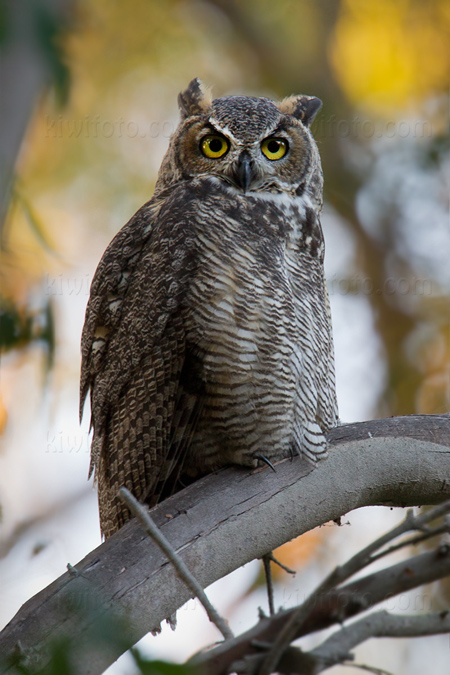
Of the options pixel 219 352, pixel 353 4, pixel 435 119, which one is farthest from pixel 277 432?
pixel 353 4

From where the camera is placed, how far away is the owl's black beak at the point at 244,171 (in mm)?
2646

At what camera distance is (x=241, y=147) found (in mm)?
2715

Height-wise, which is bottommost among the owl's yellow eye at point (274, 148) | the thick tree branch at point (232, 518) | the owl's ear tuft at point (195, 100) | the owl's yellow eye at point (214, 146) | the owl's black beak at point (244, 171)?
the thick tree branch at point (232, 518)

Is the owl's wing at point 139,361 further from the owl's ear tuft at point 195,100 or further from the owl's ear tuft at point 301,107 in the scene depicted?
the owl's ear tuft at point 301,107

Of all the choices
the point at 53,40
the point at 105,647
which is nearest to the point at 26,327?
the point at 105,647

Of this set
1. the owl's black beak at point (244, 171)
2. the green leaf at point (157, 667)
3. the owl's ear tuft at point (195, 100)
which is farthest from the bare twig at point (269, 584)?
the owl's ear tuft at point (195, 100)

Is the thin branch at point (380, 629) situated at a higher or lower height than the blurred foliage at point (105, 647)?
lower

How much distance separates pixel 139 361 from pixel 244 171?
0.79 m

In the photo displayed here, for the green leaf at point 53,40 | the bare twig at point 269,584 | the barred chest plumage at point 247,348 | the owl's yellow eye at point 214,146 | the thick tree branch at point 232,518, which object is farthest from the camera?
the owl's yellow eye at point 214,146

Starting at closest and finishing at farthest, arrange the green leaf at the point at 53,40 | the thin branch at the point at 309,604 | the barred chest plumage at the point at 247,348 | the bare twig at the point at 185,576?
the green leaf at the point at 53,40, the thin branch at the point at 309,604, the bare twig at the point at 185,576, the barred chest plumage at the point at 247,348

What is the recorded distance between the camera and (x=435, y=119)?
6305 mm

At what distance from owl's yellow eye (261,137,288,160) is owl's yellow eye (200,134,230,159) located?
148 mm

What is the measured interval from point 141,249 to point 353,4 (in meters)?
5.10

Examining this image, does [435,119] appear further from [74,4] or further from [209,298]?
[74,4]
